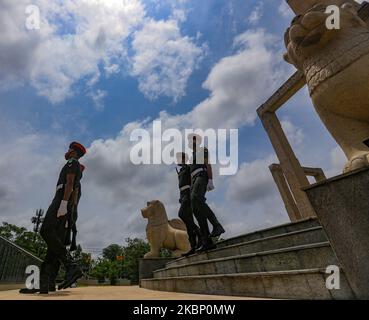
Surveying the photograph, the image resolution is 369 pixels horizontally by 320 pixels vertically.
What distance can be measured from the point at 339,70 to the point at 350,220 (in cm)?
142

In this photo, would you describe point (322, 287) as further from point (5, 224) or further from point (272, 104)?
point (5, 224)

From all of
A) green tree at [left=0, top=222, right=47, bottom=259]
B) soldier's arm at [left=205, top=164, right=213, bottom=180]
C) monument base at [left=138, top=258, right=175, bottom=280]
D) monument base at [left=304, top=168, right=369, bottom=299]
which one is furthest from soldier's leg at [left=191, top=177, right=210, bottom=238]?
green tree at [left=0, top=222, right=47, bottom=259]

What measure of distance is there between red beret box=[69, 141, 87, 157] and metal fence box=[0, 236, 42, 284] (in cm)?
254

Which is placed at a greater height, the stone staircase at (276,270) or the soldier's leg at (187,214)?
the soldier's leg at (187,214)

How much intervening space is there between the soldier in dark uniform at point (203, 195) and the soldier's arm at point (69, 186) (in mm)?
2212

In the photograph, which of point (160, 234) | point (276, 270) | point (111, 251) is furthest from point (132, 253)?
point (276, 270)

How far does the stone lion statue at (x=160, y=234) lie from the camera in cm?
908

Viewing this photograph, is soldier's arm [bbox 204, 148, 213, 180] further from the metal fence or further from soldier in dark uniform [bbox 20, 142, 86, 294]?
the metal fence

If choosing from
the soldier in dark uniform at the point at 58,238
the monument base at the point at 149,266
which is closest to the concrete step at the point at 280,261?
the soldier in dark uniform at the point at 58,238

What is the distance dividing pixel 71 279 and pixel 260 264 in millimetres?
2610

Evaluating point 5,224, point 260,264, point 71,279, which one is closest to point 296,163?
point 260,264

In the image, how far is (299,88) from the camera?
8.99m

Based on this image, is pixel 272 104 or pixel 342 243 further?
pixel 272 104

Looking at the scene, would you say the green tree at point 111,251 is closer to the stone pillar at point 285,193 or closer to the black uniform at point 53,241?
the stone pillar at point 285,193
